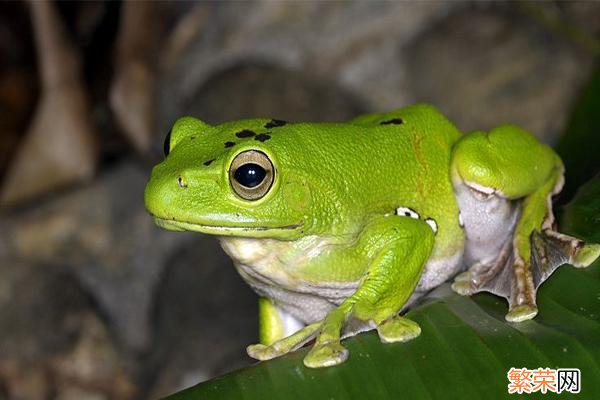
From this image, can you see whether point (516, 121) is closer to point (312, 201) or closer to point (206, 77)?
point (206, 77)

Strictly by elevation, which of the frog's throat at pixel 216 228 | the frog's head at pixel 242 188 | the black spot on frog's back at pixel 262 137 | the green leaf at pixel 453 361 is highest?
the black spot on frog's back at pixel 262 137

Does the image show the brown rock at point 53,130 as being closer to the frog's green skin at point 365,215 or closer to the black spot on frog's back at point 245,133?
the frog's green skin at point 365,215

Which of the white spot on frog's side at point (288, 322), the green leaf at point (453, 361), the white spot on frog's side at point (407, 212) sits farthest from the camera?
the white spot on frog's side at point (288, 322)

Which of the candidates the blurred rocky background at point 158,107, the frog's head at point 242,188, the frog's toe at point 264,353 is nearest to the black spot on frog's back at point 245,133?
the frog's head at point 242,188

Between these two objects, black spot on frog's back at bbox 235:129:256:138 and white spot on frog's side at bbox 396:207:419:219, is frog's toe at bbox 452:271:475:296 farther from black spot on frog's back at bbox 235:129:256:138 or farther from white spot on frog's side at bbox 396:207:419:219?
black spot on frog's back at bbox 235:129:256:138

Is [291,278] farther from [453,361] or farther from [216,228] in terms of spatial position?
[453,361]

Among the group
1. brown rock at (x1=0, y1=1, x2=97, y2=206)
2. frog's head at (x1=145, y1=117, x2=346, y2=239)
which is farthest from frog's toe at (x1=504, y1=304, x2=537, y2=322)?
A: brown rock at (x1=0, y1=1, x2=97, y2=206)

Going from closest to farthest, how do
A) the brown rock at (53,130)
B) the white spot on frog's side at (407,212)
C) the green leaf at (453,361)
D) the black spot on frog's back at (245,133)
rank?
the green leaf at (453,361), the black spot on frog's back at (245,133), the white spot on frog's side at (407,212), the brown rock at (53,130)

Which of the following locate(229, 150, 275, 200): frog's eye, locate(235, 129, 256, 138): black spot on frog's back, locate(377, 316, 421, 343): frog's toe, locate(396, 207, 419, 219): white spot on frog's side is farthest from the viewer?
locate(396, 207, 419, 219): white spot on frog's side
